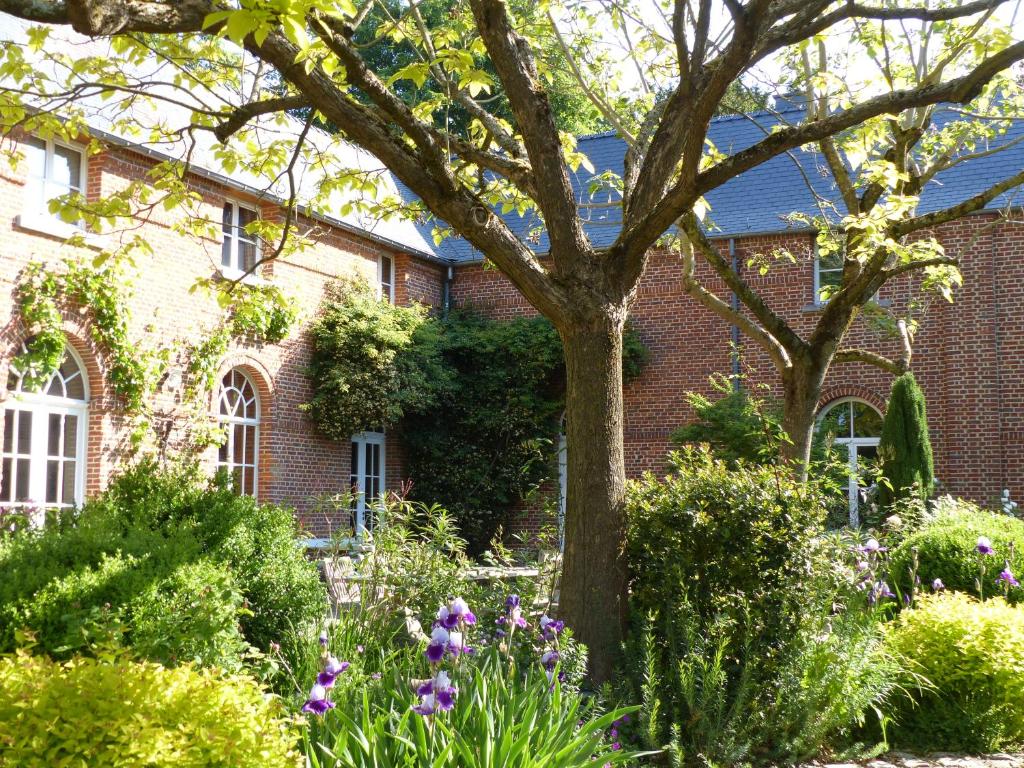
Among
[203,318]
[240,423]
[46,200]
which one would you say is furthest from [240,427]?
[46,200]

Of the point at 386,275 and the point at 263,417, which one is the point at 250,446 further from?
the point at 386,275

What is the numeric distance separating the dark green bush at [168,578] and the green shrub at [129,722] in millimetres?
791

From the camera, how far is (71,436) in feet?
A: 40.3

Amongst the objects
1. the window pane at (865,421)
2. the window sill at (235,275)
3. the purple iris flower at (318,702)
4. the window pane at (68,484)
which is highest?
the window sill at (235,275)

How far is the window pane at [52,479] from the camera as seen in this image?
12.1 metres

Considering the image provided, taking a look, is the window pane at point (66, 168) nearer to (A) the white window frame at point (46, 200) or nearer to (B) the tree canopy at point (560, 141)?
(A) the white window frame at point (46, 200)

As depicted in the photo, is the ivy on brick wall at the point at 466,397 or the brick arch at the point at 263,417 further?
the ivy on brick wall at the point at 466,397

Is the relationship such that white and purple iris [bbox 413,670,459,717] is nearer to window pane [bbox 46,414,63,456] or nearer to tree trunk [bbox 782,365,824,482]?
tree trunk [bbox 782,365,824,482]

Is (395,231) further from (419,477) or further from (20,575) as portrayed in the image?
(20,575)

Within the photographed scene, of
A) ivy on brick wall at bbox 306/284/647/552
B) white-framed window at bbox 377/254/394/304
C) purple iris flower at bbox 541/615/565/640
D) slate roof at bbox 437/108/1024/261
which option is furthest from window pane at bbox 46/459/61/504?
purple iris flower at bbox 541/615/565/640

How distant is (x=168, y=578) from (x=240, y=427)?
10.7 metres

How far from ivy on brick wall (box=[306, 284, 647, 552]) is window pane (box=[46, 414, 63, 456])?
4.65 metres

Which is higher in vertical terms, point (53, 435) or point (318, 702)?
point (53, 435)

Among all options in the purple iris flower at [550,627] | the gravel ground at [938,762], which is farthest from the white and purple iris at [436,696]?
the gravel ground at [938,762]
